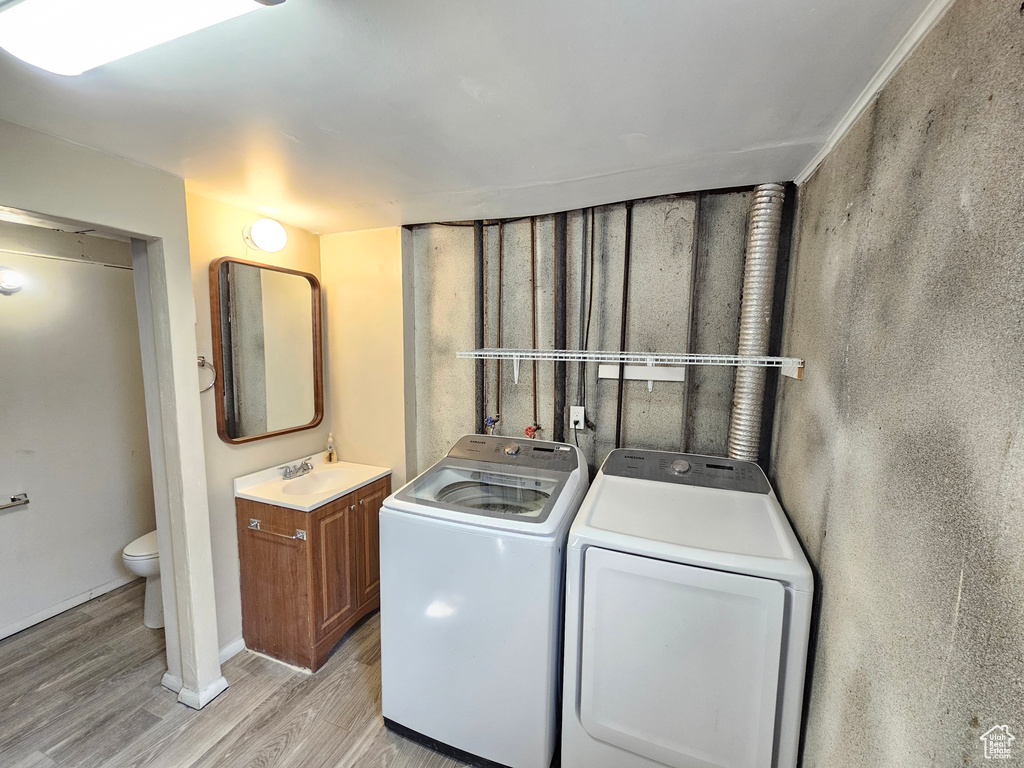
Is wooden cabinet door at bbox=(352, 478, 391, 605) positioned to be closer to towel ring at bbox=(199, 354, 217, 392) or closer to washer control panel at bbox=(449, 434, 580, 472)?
washer control panel at bbox=(449, 434, 580, 472)

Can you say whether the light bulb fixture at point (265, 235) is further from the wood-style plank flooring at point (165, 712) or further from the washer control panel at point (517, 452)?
the wood-style plank flooring at point (165, 712)

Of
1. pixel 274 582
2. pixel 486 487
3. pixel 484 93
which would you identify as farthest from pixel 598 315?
pixel 274 582

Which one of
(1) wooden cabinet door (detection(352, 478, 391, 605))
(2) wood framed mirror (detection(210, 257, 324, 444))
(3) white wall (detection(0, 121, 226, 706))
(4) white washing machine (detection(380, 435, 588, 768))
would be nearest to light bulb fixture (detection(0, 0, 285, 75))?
(3) white wall (detection(0, 121, 226, 706))

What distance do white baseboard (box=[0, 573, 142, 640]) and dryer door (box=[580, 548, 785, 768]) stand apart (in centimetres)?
308

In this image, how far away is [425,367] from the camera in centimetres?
241

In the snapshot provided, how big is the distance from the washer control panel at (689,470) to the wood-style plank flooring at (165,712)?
1378mm

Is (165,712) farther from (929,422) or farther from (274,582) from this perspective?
(929,422)

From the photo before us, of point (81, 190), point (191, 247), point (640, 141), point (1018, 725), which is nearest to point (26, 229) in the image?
point (191, 247)

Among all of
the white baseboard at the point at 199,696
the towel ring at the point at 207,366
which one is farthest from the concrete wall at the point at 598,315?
the white baseboard at the point at 199,696

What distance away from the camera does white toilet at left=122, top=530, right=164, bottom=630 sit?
7.14 feet

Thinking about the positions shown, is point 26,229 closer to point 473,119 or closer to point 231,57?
point 231,57

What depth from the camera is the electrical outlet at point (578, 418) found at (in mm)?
2068

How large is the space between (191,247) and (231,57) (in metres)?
1.21

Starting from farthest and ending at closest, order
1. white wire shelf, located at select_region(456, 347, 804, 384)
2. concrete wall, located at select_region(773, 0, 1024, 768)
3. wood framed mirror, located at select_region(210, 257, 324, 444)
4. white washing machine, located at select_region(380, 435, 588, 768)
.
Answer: wood framed mirror, located at select_region(210, 257, 324, 444), white wire shelf, located at select_region(456, 347, 804, 384), white washing machine, located at select_region(380, 435, 588, 768), concrete wall, located at select_region(773, 0, 1024, 768)
